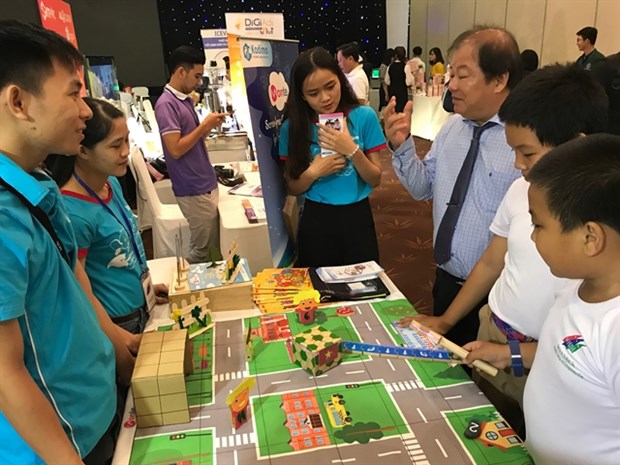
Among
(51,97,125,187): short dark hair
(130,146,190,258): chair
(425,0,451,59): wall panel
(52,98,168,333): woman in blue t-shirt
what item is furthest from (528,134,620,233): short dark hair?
(425,0,451,59): wall panel

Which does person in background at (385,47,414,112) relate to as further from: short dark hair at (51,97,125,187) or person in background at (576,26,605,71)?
short dark hair at (51,97,125,187)

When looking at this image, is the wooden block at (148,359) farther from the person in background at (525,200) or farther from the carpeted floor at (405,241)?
the carpeted floor at (405,241)

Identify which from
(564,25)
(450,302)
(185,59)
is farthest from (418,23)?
(450,302)

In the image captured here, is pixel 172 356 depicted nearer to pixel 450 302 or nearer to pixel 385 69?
pixel 450 302

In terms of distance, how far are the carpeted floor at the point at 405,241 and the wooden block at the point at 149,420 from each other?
2317mm

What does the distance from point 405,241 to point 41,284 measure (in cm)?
378

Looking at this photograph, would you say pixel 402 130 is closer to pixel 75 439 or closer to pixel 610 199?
pixel 610 199

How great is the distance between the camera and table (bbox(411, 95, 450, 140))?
7.79 meters

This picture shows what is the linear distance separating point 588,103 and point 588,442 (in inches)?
30.8

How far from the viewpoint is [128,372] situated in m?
1.32

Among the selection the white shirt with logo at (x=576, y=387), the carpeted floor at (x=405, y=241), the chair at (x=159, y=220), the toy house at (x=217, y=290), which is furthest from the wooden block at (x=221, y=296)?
the carpeted floor at (x=405, y=241)

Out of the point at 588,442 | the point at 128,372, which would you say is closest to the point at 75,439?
the point at 128,372

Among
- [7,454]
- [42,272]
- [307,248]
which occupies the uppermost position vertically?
[42,272]

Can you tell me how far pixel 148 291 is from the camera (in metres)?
1.62
